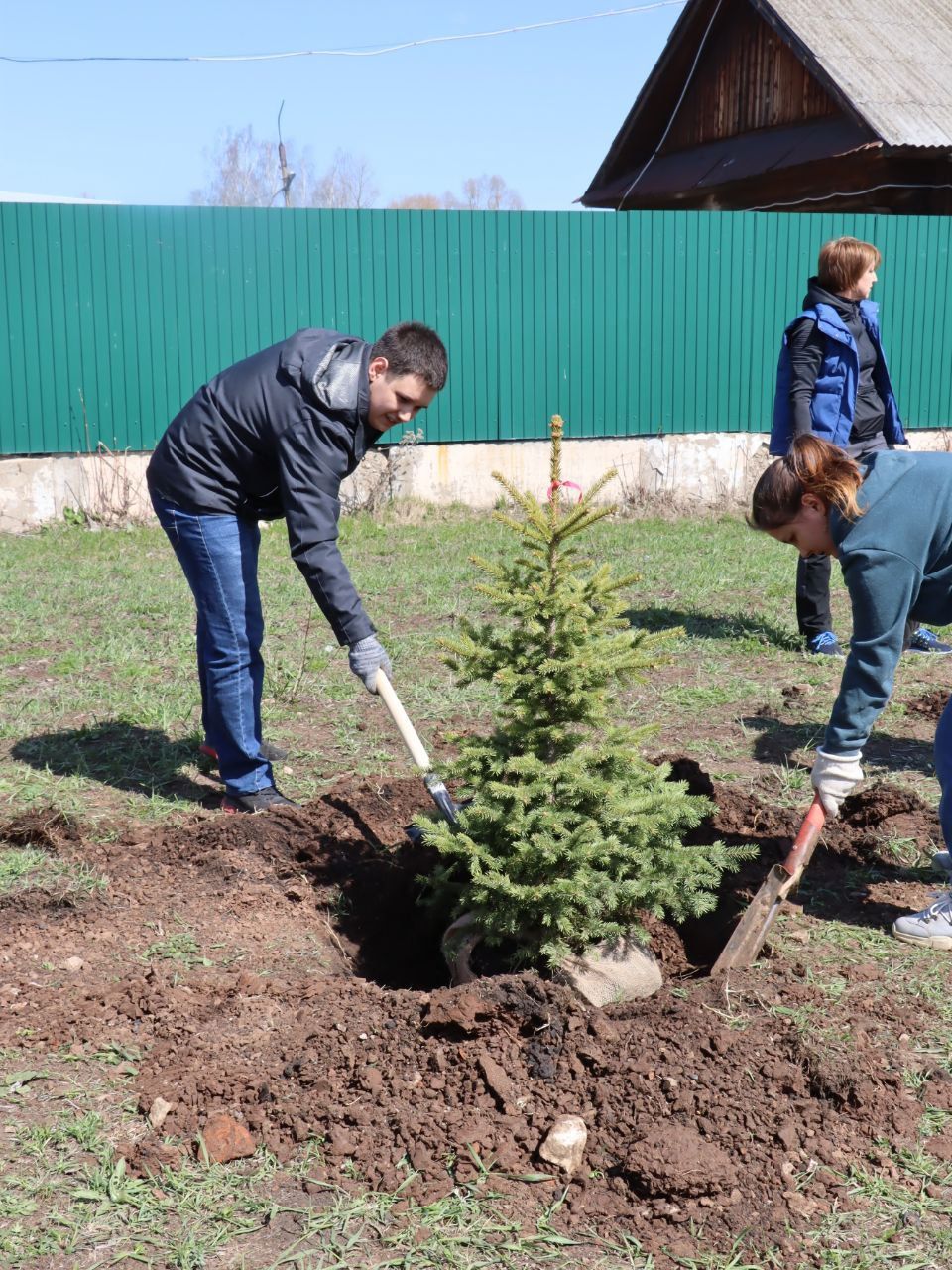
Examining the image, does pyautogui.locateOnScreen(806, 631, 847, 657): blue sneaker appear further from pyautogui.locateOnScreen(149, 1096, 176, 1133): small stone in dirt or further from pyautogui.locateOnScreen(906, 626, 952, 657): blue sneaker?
pyautogui.locateOnScreen(149, 1096, 176, 1133): small stone in dirt

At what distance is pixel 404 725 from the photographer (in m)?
3.73

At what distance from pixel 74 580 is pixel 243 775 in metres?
4.64

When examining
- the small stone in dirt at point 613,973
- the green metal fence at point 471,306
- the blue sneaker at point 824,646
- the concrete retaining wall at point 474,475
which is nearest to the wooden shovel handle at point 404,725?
the small stone in dirt at point 613,973

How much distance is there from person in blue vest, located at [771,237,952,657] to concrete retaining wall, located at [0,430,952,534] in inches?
207

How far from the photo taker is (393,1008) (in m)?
3.10

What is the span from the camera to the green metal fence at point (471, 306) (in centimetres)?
1060

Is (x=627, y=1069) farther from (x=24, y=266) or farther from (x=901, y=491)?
(x=24, y=266)

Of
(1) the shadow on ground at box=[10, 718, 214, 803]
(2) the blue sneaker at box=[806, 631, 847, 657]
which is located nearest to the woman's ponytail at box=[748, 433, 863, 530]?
(1) the shadow on ground at box=[10, 718, 214, 803]

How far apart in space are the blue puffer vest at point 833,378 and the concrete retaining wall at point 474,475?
5235mm

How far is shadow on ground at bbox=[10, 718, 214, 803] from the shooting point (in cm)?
489

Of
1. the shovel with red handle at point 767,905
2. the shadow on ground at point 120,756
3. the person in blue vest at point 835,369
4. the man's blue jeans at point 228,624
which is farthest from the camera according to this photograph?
the person in blue vest at point 835,369

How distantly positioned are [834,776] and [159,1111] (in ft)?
6.46

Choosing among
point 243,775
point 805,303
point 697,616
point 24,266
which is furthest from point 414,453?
point 243,775

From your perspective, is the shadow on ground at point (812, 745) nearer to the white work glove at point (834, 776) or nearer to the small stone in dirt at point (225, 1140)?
the white work glove at point (834, 776)
